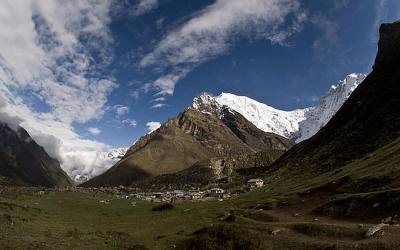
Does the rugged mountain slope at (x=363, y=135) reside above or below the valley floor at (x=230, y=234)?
above

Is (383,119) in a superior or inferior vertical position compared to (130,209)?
superior

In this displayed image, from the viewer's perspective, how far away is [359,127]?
17812 centimetres

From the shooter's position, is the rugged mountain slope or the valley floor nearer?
the valley floor

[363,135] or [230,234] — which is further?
[363,135]

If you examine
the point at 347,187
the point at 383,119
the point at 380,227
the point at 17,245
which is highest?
the point at 383,119

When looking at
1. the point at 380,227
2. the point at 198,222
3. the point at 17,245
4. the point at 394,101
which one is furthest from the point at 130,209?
the point at 394,101

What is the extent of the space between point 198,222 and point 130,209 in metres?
44.4

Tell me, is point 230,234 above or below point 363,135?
below

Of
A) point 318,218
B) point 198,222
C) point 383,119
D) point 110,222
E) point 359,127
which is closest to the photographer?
point 318,218

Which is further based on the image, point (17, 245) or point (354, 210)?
point (354, 210)

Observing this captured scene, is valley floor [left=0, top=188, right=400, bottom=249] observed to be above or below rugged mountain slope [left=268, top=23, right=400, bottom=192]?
below

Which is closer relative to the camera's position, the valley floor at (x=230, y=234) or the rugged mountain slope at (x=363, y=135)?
the valley floor at (x=230, y=234)

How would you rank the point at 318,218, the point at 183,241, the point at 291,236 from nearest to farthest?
1. the point at 291,236
2. the point at 183,241
3. the point at 318,218

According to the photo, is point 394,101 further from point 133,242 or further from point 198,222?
point 133,242
